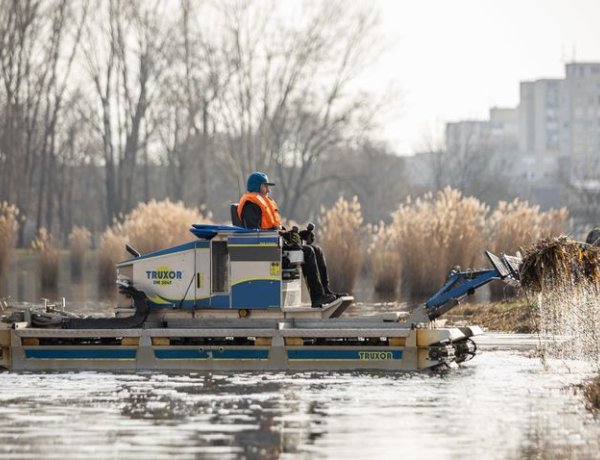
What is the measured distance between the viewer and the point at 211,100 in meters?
68.4

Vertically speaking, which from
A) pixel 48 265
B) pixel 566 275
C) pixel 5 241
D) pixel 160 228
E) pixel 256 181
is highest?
pixel 160 228

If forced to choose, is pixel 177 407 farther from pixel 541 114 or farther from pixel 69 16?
pixel 541 114

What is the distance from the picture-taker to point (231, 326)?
19984 mm

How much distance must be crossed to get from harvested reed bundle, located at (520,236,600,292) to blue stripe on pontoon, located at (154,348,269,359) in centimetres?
331

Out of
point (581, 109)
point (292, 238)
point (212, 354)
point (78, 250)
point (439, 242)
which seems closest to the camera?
point (212, 354)

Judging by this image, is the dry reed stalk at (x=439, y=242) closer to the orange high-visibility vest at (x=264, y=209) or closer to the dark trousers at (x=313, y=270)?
the dark trousers at (x=313, y=270)

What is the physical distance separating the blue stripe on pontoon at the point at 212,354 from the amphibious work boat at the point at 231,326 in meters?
0.01

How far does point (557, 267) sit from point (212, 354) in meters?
4.27

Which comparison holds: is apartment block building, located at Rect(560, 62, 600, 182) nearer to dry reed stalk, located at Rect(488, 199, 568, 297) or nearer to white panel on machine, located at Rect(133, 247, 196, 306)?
dry reed stalk, located at Rect(488, 199, 568, 297)

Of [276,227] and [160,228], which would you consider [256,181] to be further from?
[160,228]

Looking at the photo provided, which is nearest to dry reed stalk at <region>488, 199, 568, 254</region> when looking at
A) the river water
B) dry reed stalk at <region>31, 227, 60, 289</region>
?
dry reed stalk at <region>31, 227, 60, 289</region>

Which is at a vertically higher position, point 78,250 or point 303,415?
point 78,250

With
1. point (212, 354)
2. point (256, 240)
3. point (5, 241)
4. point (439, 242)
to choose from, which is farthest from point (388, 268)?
point (212, 354)

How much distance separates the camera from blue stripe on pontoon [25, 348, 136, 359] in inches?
787
